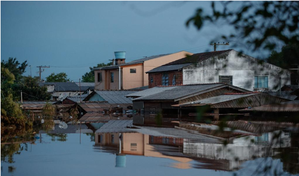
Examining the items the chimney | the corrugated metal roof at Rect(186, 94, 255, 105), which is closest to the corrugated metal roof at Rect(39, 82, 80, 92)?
the chimney

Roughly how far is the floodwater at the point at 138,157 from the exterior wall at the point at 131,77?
33.7 metres

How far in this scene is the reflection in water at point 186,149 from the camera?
472 inches

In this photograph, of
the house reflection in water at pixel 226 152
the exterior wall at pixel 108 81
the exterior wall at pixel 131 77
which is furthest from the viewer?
the exterior wall at pixel 108 81

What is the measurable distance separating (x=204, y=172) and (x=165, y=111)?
28883 millimetres

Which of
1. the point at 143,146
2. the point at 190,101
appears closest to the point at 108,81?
the point at 190,101

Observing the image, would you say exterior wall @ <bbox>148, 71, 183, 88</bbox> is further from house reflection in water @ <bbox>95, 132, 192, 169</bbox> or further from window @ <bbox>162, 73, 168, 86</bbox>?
house reflection in water @ <bbox>95, 132, 192, 169</bbox>

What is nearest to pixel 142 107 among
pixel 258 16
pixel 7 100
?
pixel 7 100

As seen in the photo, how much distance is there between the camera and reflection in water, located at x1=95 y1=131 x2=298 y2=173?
12.0 meters

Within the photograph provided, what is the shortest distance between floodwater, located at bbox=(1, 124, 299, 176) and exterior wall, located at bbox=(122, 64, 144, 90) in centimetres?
3374

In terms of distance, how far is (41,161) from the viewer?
13211mm

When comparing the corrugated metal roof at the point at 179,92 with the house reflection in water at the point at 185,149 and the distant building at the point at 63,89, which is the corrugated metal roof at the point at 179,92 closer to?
the house reflection in water at the point at 185,149

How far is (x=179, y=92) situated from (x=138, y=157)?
23.5m

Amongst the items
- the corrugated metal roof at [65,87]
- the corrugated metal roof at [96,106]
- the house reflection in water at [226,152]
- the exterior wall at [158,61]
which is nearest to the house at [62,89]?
the corrugated metal roof at [65,87]

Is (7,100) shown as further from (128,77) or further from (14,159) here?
(128,77)
